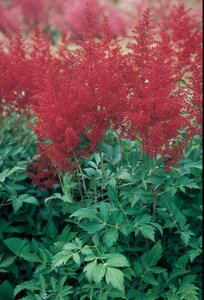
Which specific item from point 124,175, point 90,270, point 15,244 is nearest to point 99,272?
point 90,270

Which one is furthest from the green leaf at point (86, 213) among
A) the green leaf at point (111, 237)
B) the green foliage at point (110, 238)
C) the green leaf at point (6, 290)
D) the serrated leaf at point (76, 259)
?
the green leaf at point (6, 290)

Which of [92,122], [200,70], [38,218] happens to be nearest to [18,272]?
[38,218]

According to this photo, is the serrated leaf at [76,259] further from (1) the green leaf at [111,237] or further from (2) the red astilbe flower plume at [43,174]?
(2) the red astilbe flower plume at [43,174]

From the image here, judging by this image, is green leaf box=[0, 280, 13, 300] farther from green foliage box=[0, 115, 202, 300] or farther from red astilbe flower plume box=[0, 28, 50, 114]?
red astilbe flower plume box=[0, 28, 50, 114]

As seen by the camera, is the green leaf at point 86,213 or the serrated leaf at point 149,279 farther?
the serrated leaf at point 149,279

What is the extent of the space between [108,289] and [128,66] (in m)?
1.45

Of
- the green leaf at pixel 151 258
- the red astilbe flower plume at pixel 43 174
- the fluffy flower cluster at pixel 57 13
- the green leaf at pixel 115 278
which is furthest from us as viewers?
the fluffy flower cluster at pixel 57 13

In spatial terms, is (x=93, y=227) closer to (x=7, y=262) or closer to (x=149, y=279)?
(x=149, y=279)

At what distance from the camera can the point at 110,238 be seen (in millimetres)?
2883

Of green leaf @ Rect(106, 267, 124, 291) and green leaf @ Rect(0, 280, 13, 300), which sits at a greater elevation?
green leaf @ Rect(106, 267, 124, 291)

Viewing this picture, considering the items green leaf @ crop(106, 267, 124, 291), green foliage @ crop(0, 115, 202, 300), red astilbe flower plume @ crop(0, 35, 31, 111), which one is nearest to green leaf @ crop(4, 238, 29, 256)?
green foliage @ crop(0, 115, 202, 300)

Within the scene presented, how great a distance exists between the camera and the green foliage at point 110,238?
9.65 feet

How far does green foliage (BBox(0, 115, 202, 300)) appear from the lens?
2941 millimetres

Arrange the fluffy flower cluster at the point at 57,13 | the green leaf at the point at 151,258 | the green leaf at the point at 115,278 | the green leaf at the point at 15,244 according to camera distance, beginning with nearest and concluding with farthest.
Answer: the green leaf at the point at 115,278 < the green leaf at the point at 151,258 < the green leaf at the point at 15,244 < the fluffy flower cluster at the point at 57,13
